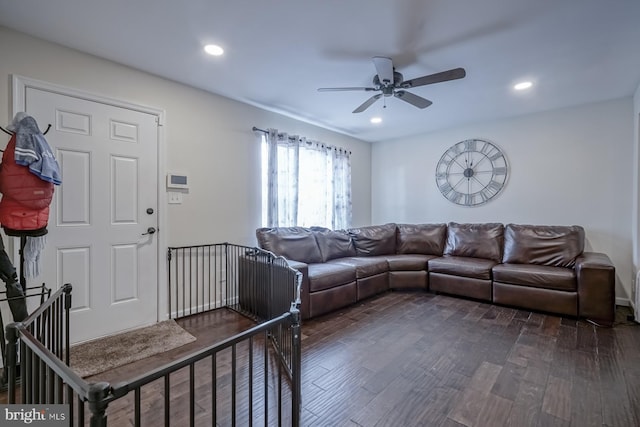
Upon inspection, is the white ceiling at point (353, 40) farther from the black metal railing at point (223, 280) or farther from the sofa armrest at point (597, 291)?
the sofa armrest at point (597, 291)

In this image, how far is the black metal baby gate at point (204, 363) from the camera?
37.7 inches

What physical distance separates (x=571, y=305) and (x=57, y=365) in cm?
424

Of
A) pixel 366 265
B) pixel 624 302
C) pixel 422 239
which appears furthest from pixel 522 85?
pixel 624 302

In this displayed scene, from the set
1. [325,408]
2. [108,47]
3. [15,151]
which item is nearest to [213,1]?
[108,47]

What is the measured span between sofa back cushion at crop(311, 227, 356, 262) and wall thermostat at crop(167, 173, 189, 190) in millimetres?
1823

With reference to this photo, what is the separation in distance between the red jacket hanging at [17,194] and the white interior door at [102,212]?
650 mm

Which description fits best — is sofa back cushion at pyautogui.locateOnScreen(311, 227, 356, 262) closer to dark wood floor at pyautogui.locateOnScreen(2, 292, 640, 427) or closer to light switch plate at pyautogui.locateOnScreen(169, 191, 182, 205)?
dark wood floor at pyautogui.locateOnScreen(2, 292, 640, 427)

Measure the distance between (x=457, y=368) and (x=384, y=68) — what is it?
2503mm

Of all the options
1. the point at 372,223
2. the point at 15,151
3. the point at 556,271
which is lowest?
the point at 556,271

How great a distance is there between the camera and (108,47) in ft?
8.47

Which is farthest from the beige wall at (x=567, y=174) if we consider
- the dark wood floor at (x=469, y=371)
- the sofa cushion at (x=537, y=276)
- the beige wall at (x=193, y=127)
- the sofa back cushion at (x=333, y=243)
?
the beige wall at (x=193, y=127)

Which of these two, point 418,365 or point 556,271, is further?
point 556,271

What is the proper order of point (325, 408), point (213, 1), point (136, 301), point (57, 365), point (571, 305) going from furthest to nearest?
1. point (571, 305)
2. point (136, 301)
3. point (213, 1)
4. point (325, 408)
5. point (57, 365)

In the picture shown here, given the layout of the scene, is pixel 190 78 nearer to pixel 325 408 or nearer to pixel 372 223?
pixel 325 408
